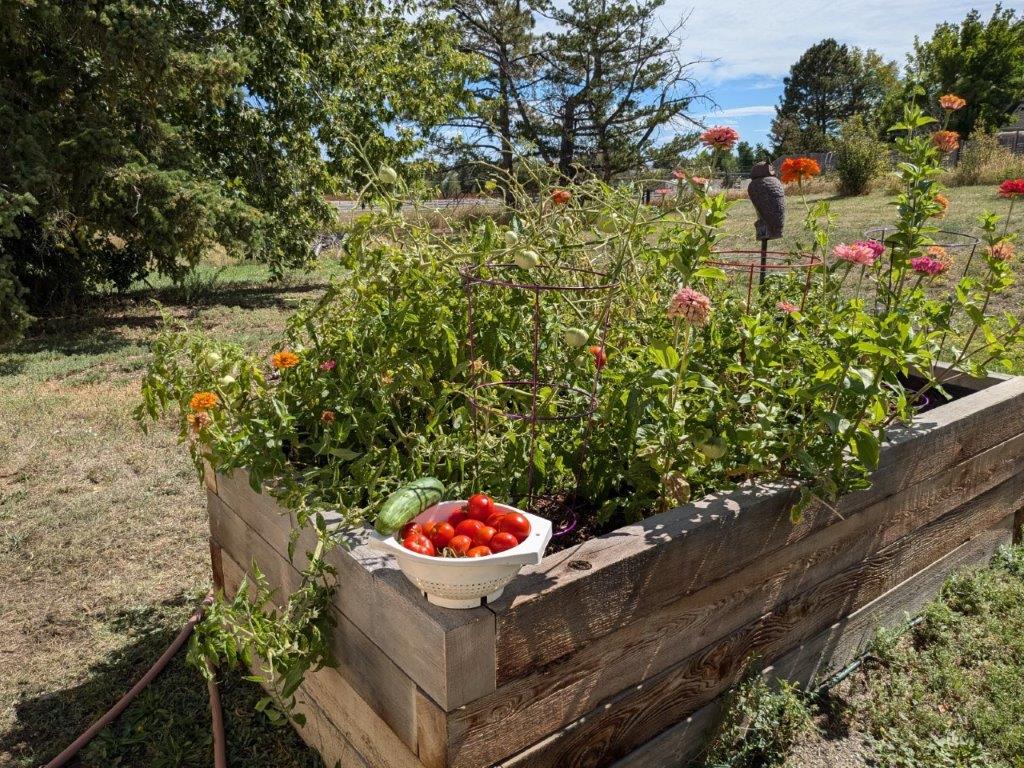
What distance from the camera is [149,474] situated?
3223 millimetres

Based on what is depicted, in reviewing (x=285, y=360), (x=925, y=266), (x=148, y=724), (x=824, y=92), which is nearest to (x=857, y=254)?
(x=925, y=266)

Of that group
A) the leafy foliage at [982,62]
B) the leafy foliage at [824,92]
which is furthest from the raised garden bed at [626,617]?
the leafy foliage at [824,92]

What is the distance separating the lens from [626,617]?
1271 mm

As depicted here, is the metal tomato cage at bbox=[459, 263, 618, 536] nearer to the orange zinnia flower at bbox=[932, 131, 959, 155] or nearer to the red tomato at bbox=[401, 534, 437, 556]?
the red tomato at bbox=[401, 534, 437, 556]

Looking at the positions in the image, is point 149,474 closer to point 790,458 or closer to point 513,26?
point 790,458

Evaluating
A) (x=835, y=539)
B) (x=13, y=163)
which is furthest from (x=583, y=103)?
(x=835, y=539)

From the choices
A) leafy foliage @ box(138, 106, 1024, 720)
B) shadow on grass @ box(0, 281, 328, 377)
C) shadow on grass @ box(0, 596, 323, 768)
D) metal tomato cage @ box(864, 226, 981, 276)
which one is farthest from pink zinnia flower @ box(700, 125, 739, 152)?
shadow on grass @ box(0, 281, 328, 377)

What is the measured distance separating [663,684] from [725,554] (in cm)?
29

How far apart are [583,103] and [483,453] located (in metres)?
14.8

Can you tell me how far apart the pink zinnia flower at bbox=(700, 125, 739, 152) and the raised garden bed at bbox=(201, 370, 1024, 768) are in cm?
73

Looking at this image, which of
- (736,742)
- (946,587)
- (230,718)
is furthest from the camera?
(946,587)

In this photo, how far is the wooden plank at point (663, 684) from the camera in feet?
3.72

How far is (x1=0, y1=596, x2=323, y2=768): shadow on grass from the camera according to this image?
1708 millimetres

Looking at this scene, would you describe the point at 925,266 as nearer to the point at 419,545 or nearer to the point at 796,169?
the point at 796,169
